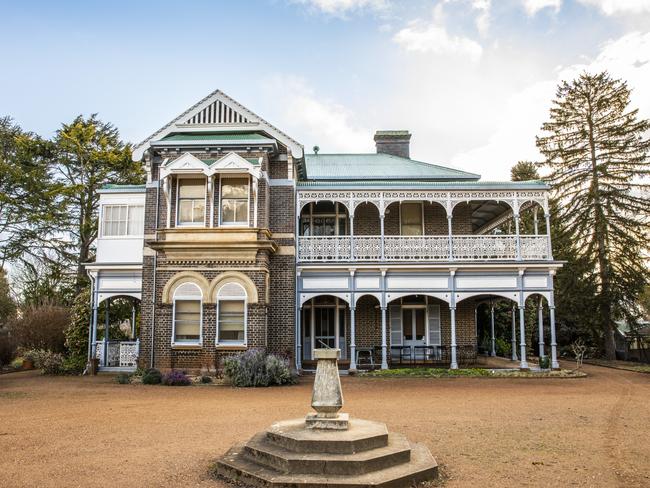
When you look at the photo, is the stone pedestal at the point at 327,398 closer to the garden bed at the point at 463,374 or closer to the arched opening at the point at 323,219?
the garden bed at the point at 463,374

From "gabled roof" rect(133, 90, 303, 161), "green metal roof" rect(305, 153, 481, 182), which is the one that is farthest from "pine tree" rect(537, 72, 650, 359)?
"gabled roof" rect(133, 90, 303, 161)

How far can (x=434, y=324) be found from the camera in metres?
21.5

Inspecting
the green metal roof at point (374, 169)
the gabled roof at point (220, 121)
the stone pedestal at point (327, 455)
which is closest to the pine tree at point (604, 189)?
the green metal roof at point (374, 169)

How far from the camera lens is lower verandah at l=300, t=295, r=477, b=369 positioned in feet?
69.4

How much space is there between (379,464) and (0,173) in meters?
28.8

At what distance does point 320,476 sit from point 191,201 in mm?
13842

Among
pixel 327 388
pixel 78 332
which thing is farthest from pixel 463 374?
pixel 78 332

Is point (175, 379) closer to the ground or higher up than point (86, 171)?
closer to the ground

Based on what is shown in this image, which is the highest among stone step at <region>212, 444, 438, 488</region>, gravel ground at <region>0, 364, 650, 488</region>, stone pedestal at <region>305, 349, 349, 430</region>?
stone pedestal at <region>305, 349, 349, 430</region>

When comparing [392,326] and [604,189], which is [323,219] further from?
[604,189]

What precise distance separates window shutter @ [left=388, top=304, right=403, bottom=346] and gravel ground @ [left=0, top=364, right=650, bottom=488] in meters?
4.88

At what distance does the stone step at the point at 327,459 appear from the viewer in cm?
623

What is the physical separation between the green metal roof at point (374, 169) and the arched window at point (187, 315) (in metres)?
7.80

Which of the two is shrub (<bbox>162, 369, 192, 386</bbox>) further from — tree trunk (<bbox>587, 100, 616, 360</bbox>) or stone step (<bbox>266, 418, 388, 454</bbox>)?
tree trunk (<bbox>587, 100, 616, 360</bbox>)
